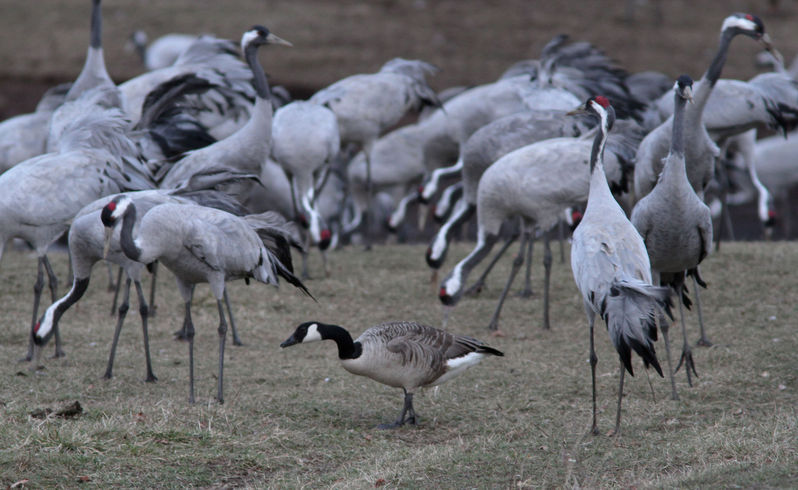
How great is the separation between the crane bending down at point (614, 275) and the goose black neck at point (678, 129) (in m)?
0.36

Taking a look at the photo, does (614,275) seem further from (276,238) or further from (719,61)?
(719,61)

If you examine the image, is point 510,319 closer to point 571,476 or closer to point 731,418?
point 731,418

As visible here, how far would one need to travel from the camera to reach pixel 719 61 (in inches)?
240

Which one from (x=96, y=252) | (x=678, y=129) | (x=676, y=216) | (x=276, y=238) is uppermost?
(x=678, y=129)

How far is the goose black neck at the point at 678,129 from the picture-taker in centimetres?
516

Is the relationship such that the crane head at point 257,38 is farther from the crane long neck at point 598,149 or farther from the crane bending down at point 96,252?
the crane long neck at point 598,149

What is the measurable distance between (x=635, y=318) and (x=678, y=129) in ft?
4.76

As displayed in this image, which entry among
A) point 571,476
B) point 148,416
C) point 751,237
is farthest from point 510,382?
point 751,237

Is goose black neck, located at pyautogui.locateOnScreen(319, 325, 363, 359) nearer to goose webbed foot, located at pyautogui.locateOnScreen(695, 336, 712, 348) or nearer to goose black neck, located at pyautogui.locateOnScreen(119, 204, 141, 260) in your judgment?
goose black neck, located at pyautogui.locateOnScreen(119, 204, 141, 260)

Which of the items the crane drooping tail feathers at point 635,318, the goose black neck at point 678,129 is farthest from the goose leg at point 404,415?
the goose black neck at point 678,129

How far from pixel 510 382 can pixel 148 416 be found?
2047mm

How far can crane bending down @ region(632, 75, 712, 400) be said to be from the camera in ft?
16.9

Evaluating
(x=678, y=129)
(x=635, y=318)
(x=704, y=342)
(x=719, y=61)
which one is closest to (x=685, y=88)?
(x=678, y=129)

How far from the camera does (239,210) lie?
5863mm
